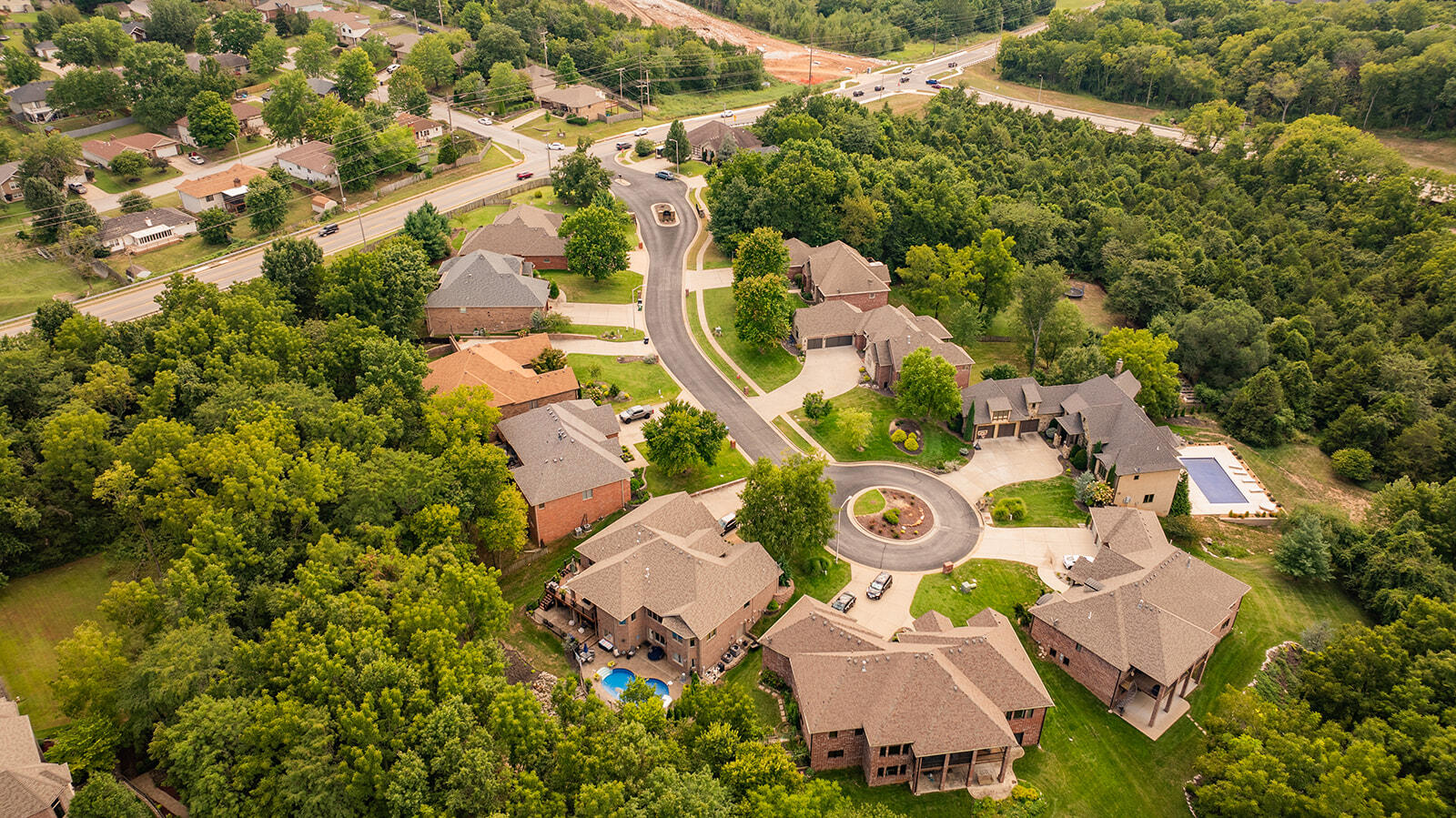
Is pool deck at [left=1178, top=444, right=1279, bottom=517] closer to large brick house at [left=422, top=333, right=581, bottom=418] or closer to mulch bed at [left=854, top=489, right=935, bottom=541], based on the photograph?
mulch bed at [left=854, top=489, right=935, bottom=541]

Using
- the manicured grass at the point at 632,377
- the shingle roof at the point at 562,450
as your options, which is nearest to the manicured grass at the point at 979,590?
the shingle roof at the point at 562,450

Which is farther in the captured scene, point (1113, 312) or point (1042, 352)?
point (1113, 312)

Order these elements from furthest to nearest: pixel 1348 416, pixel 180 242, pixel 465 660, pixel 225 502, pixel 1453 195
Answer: pixel 1453 195, pixel 180 242, pixel 1348 416, pixel 225 502, pixel 465 660

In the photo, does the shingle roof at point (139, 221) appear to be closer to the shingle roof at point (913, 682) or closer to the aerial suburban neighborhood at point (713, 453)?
the aerial suburban neighborhood at point (713, 453)

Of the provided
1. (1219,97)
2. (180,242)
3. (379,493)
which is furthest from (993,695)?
(1219,97)

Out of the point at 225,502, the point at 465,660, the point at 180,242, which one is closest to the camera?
the point at 465,660

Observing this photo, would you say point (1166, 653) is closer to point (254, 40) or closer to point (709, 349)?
point (709, 349)

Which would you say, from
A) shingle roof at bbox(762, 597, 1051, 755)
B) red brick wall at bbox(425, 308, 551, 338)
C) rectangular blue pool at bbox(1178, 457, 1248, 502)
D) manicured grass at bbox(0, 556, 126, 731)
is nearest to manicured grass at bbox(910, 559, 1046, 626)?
shingle roof at bbox(762, 597, 1051, 755)

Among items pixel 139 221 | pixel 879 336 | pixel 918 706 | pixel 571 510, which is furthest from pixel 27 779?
pixel 139 221
